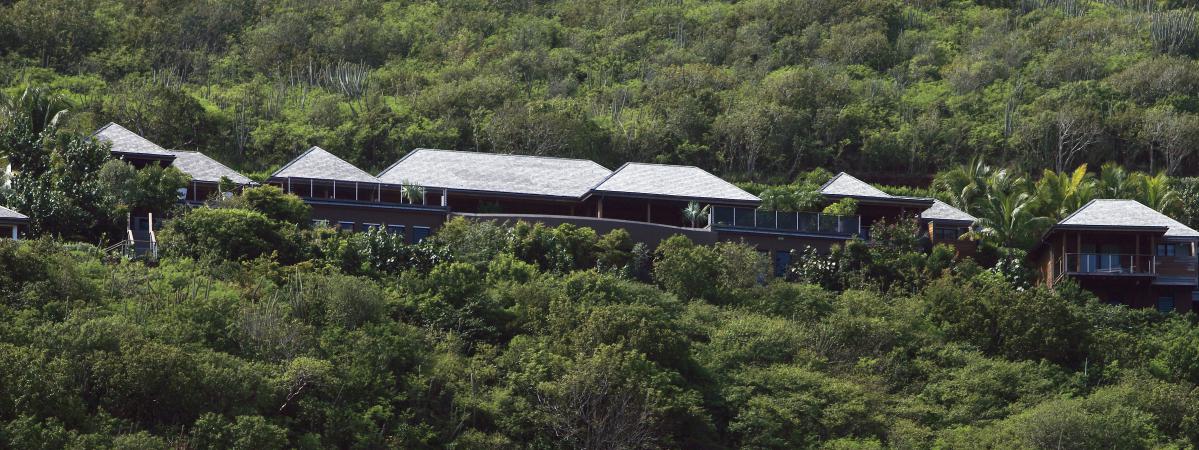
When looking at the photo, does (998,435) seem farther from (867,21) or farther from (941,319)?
(867,21)

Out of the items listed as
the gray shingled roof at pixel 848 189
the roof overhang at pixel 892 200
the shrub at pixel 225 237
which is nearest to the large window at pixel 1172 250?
the roof overhang at pixel 892 200

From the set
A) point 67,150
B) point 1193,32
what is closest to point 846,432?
point 67,150

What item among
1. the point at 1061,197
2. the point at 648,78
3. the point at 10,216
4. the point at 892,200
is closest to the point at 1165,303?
the point at 1061,197

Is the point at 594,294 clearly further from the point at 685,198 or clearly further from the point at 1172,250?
the point at 1172,250

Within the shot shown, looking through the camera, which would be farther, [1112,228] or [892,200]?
[892,200]

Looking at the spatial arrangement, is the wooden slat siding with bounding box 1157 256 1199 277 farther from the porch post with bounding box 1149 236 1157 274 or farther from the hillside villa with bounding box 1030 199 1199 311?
the porch post with bounding box 1149 236 1157 274

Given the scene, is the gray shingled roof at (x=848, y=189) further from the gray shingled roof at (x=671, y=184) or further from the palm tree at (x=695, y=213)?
the palm tree at (x=695, y=213)
